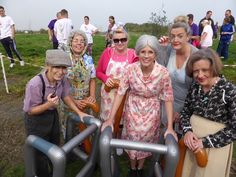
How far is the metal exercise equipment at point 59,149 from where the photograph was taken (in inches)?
74.1

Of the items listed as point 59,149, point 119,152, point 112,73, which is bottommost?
point 119,152

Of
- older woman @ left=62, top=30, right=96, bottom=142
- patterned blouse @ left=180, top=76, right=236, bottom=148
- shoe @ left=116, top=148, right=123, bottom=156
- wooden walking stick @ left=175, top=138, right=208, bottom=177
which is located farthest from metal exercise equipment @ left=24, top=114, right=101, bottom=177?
shoe @ left=116, top=148, right=123, bottom=156

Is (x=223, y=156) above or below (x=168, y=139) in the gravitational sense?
below

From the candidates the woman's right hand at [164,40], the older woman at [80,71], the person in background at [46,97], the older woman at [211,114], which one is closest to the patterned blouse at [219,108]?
the older woman at [211,114]

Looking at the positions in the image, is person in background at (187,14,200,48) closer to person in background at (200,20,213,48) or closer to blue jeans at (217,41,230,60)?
person in background at (200,20,213,48)

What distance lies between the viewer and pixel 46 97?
2576 mm

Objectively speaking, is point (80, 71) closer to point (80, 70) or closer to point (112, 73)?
point (80, 70)

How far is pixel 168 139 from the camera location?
7.09ft

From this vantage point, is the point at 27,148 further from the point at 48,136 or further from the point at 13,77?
the point at 13,77

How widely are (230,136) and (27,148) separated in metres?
1.60

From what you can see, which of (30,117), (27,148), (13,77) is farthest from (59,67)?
(13,77)

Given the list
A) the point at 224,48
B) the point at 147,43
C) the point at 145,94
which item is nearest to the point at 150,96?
the point at 145,94

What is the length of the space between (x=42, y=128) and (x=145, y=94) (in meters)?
1.07

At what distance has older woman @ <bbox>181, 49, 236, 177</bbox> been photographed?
218 centimetres
